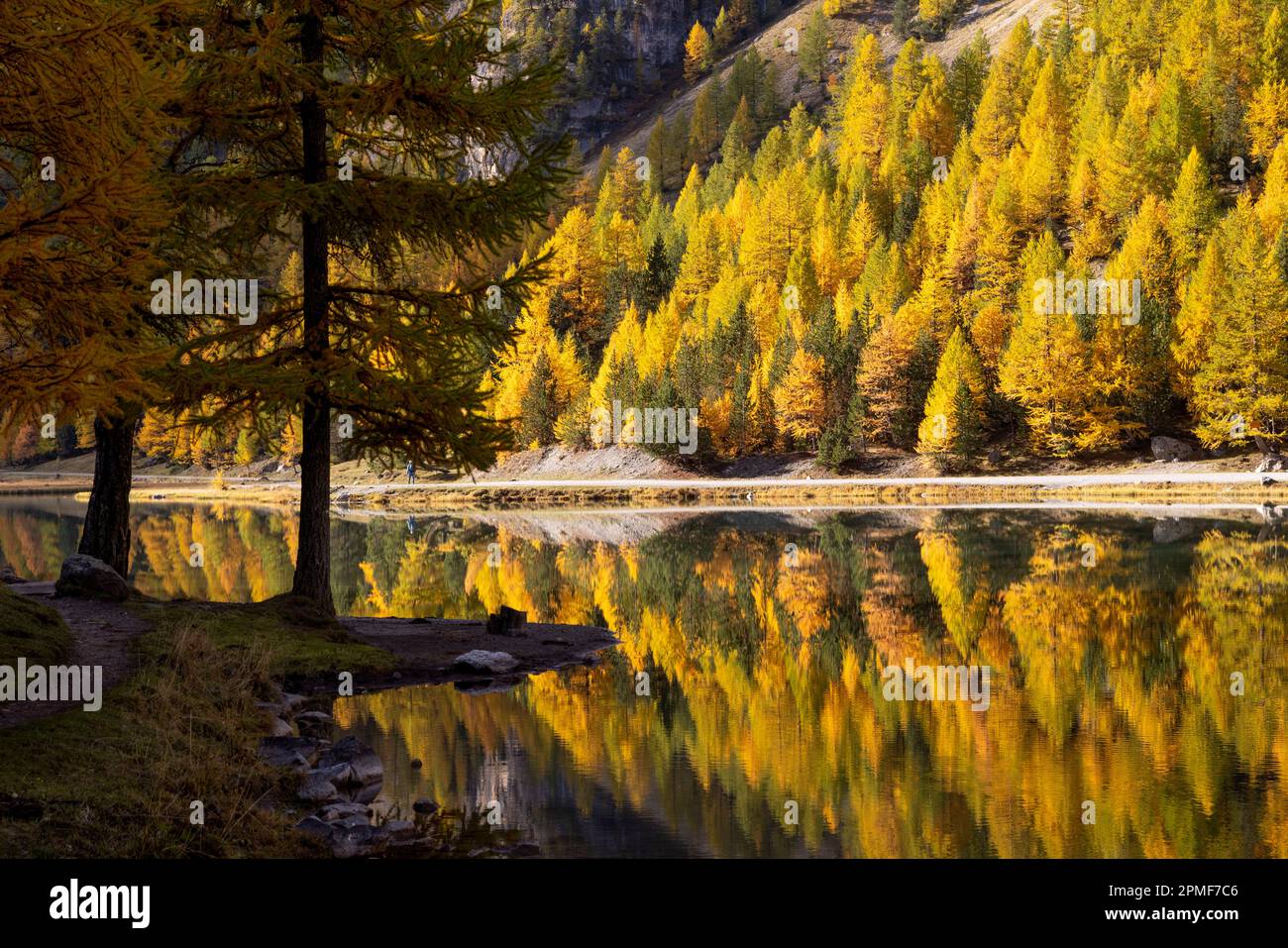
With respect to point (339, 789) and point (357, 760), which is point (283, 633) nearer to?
point (357, 760)

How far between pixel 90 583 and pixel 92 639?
9.85ft

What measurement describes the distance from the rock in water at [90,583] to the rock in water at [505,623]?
19.8 feet

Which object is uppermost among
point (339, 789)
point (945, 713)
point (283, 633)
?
point (283, 633)

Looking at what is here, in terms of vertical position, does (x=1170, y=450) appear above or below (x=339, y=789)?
above

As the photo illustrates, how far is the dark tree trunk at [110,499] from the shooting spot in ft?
58.9

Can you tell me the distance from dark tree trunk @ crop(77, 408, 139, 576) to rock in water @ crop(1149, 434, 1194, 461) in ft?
201

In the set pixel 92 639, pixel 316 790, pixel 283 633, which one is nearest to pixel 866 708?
pixel 316 790

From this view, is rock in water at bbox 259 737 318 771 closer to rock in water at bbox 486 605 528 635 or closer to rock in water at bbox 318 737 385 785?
rock in water at bbox 318 737 385 785

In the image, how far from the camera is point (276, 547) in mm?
39969

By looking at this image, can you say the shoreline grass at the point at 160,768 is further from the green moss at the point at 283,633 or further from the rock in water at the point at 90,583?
the rock in water at the point at 90,583

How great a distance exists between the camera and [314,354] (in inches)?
647

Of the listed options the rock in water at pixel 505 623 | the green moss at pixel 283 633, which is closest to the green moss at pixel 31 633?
the green moss at pixel 283 633

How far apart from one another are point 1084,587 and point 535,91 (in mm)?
15855

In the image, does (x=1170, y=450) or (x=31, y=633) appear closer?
(x=31, y=633)
